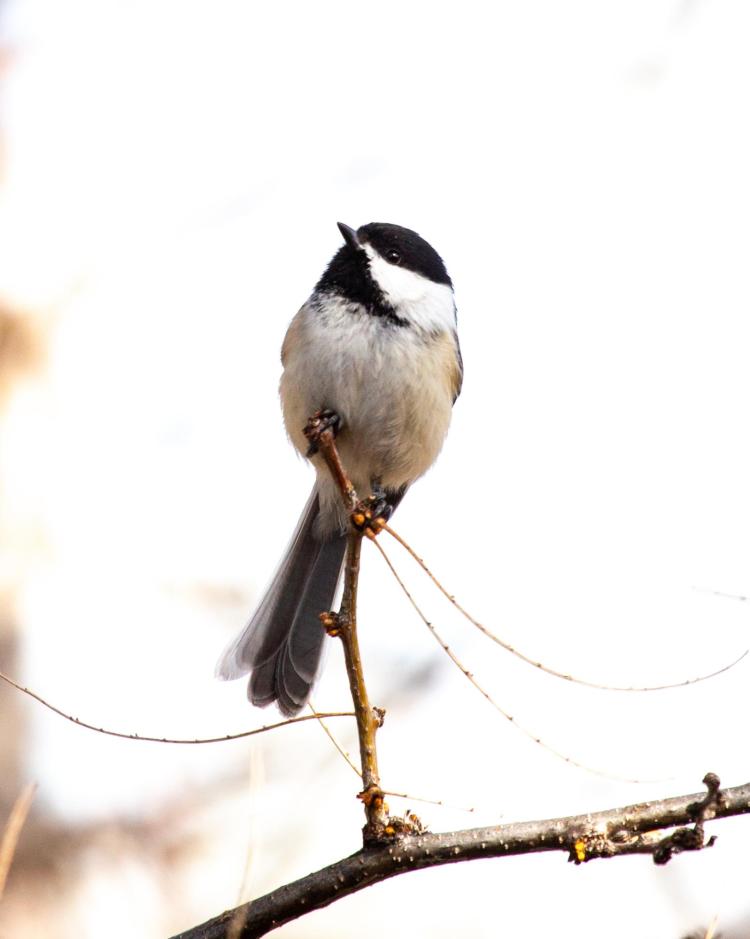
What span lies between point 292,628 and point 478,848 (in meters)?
2.03

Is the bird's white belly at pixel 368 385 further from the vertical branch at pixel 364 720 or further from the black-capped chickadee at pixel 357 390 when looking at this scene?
the vertical branch at pixel 364 720

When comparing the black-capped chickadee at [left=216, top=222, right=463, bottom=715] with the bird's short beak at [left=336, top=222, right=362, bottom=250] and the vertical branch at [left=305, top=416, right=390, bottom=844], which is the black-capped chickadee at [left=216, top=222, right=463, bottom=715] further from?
the vertical branch at [left=305, top=416, right=390, bottom=844]

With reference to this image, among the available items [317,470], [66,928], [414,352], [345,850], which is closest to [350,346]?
[414,352]

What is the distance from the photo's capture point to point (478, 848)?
196 centimetres

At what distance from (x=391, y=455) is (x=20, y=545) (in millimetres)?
1753

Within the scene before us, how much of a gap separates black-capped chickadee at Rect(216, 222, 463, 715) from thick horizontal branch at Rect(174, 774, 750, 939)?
166 cm

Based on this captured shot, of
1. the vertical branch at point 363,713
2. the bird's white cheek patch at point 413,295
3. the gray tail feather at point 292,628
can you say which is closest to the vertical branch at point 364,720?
the vertical branch at point 363,713

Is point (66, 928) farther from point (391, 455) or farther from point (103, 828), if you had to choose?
point (391, 455)

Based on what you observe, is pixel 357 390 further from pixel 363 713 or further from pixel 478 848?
pixel 478 848

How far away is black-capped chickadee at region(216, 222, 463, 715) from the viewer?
3.71m

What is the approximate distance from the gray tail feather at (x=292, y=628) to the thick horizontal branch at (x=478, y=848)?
5.46 feet

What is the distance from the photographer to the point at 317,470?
4195 millimetres

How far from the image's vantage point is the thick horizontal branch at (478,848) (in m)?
1.91

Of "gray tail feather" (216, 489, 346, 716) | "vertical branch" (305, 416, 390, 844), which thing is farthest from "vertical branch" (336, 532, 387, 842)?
"gray tail feather" (216, 489, 346, 716)
